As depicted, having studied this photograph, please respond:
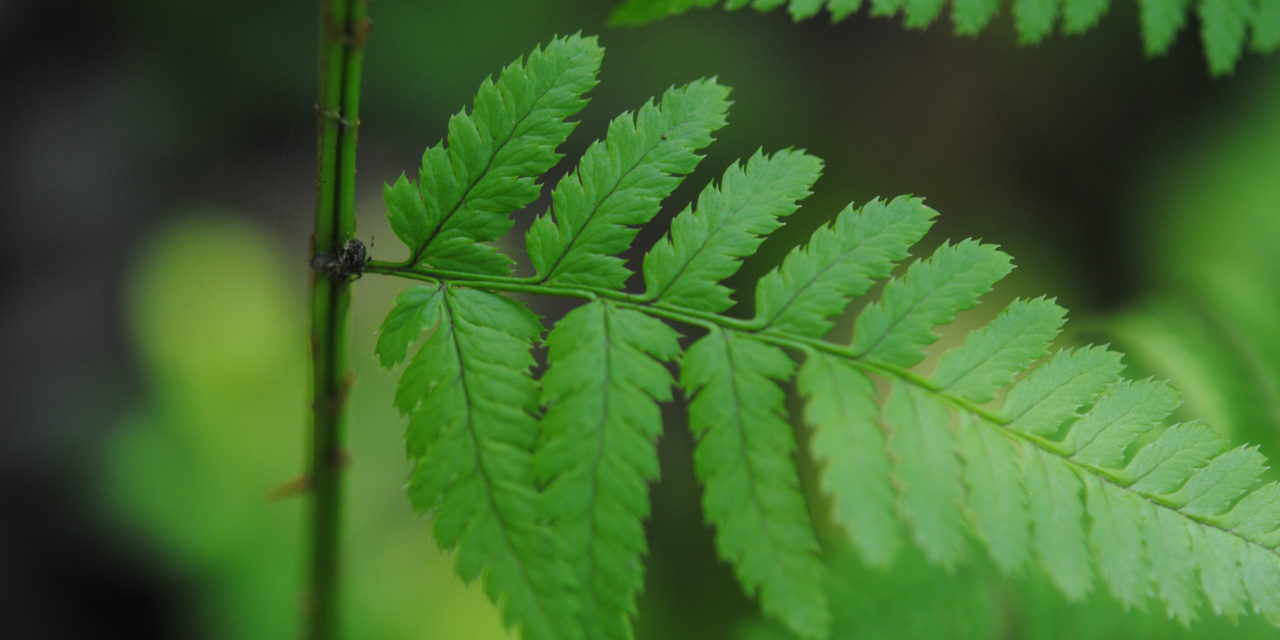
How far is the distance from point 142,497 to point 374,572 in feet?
2.76

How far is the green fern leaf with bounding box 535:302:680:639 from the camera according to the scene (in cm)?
104

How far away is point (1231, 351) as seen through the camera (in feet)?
6.28

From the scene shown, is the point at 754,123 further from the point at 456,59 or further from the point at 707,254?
the point at 707,254

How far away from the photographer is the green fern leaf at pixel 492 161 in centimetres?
113

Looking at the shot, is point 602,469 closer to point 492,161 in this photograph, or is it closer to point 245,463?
point 492,161

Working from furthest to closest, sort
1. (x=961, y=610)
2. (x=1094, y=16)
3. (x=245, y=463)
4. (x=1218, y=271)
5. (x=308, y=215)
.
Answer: (x=308, y=215)
(x=245, y=463)
(x=1218, y=271)
(x=961, y=610)
(x=1094, y=16)

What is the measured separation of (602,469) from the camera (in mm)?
1052

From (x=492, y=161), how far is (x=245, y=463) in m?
2.11

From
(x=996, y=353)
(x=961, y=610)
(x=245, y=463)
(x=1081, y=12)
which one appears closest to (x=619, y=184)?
(x=996, y=353)

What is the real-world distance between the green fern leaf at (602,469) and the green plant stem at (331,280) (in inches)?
13.9

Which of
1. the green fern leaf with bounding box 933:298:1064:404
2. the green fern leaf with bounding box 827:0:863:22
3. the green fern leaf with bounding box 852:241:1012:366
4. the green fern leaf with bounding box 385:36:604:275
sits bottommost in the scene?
the green fern leaf with bounding box 933:298:1064:404

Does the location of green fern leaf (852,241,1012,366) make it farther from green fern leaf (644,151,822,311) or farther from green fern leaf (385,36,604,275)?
green fern leaf (385,36,604,275)

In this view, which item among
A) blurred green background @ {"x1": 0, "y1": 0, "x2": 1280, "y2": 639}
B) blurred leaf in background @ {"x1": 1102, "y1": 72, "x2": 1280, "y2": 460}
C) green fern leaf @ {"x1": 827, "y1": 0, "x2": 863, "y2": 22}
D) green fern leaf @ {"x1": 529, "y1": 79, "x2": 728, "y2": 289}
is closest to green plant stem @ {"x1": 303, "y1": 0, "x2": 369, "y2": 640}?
green fern leaf @ {"x1": 529, "y1": 79, "x2": 728, "y2": 289}

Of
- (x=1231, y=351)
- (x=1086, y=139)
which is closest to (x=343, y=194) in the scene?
(x=1231, y=351)
